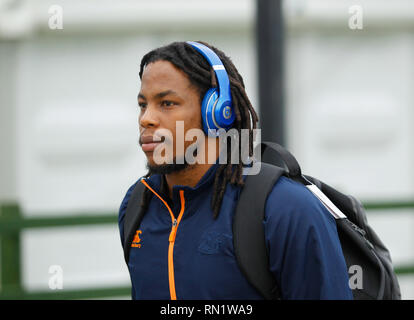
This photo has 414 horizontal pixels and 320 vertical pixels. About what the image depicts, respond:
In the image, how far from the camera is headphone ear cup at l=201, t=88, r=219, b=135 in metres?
2.07

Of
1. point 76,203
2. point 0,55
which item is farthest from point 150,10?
point 76,203

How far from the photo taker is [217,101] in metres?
2.10

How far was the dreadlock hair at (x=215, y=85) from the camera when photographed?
2082 millimetres

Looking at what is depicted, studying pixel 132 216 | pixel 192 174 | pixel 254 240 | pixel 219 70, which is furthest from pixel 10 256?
pixel 254 240

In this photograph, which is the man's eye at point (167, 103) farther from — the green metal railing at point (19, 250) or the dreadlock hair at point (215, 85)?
the green metal railing at point (19, 250)

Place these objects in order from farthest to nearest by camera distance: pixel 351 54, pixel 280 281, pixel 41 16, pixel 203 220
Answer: pixel 351 54
pixel 41 16
pixel 203 220
pixel 280 281

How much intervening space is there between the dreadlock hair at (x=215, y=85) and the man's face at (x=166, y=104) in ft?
0.09

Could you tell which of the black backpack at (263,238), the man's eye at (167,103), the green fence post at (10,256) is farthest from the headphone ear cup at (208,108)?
the green fence post at (10,256)

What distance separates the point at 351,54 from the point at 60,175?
3.14 metres

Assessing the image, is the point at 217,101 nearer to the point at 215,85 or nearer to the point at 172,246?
the point at 215,85

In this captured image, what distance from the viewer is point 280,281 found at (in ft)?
6.31

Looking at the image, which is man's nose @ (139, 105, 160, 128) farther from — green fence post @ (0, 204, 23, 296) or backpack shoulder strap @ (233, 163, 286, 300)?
green fence post @ (0, 204, 23, 296)

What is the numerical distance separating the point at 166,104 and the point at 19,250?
155 inches
